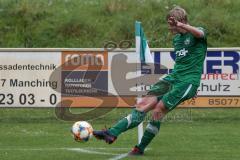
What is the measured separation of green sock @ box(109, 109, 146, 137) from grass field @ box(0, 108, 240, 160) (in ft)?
1.88

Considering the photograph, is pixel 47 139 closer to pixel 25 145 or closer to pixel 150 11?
pixel 25 145

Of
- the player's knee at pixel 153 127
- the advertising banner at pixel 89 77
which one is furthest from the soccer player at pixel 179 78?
the advertising banner at pixel 89 77

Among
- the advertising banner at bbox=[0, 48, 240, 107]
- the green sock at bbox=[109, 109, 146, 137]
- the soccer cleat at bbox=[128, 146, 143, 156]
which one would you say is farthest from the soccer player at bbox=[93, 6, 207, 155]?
the advertising banner at bbox=[0, 48, 240, 107]

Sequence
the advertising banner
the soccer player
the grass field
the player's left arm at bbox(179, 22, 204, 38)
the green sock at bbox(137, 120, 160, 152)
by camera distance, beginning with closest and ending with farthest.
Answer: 1. the player's left arm at bbox(179, 22, 204, 38)
2. the soccer player
3. the green sock at bbox(137, 120, 160, 152)
4. the grass field
5. the advertising banner

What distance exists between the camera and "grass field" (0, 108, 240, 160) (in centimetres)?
1166

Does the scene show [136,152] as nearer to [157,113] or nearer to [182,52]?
[157,113]

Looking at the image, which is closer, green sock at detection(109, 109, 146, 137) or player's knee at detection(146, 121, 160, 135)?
green sock at detection(109, 109, 146, 137)

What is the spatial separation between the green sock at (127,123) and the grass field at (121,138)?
1.88 feet

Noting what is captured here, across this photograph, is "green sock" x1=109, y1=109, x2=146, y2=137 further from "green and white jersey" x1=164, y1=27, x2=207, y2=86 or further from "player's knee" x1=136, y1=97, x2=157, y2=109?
"green and white jersey" x1=164, y1=27, x2=207, y2=86

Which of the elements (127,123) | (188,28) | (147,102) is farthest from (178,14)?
(127,123)

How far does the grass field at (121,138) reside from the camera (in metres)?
11.7

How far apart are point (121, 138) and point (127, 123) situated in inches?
130

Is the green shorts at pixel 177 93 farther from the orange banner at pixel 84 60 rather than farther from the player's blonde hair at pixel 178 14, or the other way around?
the orange banner at pixel 84 60

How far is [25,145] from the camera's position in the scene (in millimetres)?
13078
